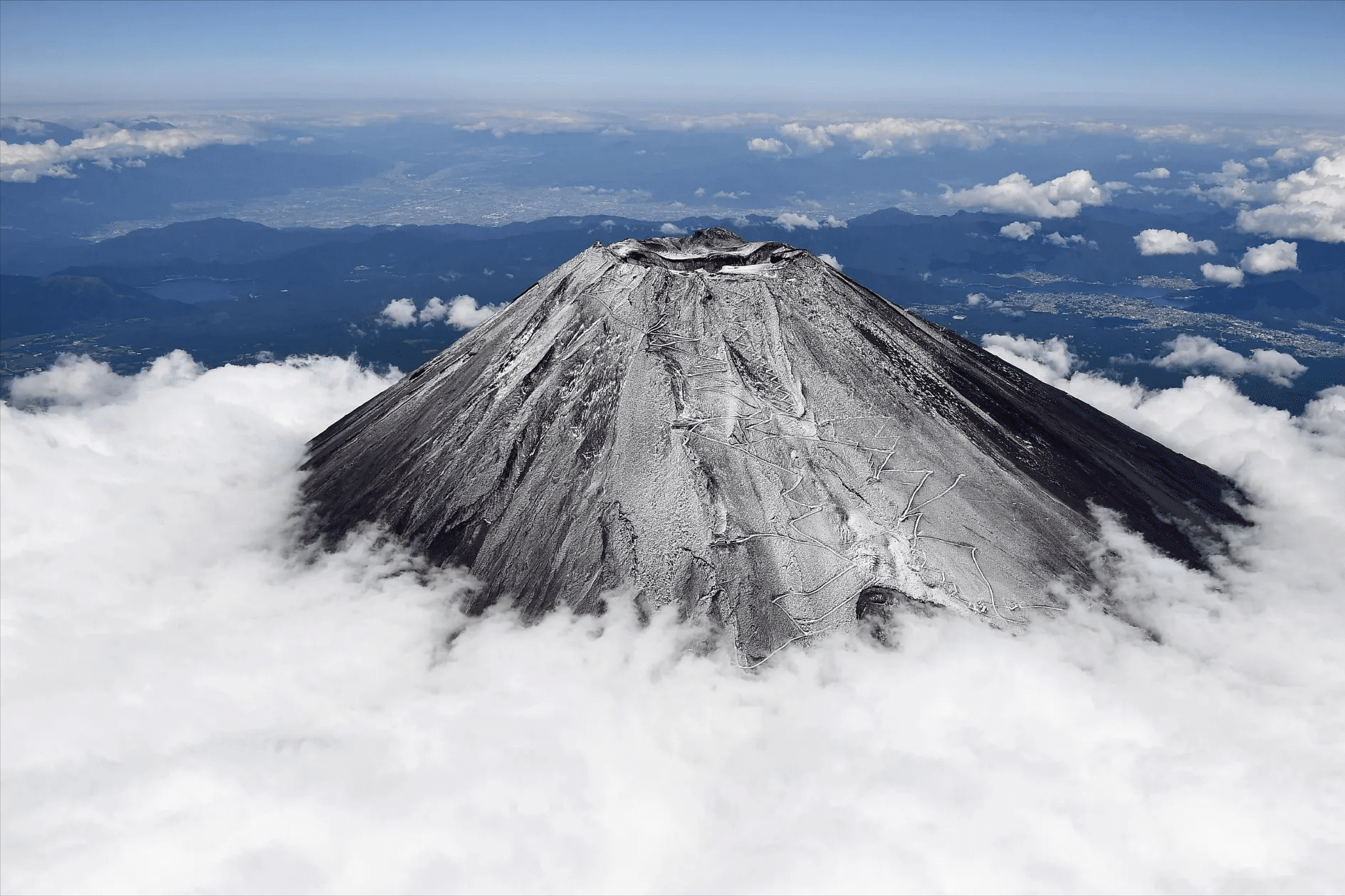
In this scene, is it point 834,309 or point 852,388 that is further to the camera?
point 834,309

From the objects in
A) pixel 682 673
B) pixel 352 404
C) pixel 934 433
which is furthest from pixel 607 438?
pixel 352 404

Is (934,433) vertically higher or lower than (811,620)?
higher

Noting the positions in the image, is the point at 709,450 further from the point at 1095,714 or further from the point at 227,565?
the point at 227,565

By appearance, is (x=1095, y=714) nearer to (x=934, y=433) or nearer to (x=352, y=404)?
(x=934, y=433)

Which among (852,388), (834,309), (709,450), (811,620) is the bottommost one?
(811,620)

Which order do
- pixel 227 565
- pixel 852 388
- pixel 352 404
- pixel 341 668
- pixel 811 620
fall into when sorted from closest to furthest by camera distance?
pixel 811 620
pixel 341 668
pixel 852 388
pixel 227 565
pixel 352 404

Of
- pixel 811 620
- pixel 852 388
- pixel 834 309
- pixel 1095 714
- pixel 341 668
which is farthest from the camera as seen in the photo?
pixel 834 309
